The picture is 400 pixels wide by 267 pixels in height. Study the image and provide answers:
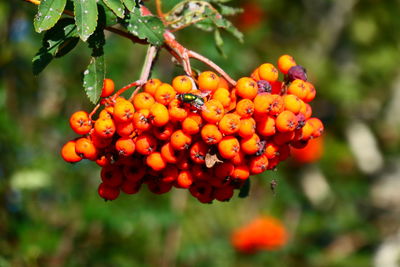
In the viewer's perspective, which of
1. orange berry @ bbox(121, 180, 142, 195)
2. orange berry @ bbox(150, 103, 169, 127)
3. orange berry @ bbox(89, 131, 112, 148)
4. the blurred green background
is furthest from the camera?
the blurred green background

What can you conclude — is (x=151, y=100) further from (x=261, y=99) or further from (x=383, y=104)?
(x=383, y=104)

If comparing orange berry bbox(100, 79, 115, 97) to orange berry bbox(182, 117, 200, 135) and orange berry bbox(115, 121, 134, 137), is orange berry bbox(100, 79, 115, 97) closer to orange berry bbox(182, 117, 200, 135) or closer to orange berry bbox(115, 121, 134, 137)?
orange berry bbox(115, 121, 134, 137)

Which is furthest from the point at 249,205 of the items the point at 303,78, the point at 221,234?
the point at 303,78

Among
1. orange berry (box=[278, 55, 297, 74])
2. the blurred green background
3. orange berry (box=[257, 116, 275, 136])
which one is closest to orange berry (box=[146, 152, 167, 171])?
orange berry (box=[257, 116, 275, 136])

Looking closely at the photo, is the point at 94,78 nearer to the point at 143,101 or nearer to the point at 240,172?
the point at 143,101

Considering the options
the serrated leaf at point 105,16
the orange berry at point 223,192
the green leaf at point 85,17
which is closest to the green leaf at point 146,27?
the serrated leaf at point 105,16
